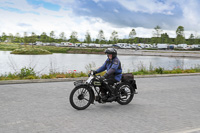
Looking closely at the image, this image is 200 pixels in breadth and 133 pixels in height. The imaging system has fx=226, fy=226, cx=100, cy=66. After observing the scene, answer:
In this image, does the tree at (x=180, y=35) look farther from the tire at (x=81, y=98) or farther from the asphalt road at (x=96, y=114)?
the tire at (x=81, y=98)

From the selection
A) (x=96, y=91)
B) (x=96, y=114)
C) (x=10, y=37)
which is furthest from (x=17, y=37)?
(x=96, y=114)

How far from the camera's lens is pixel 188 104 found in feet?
23.6

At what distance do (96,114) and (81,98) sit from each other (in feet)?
2.10

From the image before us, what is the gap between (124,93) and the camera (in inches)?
267

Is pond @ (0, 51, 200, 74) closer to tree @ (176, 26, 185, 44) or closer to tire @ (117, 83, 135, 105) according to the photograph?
tire @ (117, 83, 135, 105)

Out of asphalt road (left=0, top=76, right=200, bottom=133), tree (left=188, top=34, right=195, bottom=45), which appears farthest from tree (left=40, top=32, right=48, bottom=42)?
asphalt road (left=0, top=76, right=200, bottom=133)

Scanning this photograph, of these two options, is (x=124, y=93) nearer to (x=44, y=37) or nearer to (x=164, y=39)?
(x=164, y=39)

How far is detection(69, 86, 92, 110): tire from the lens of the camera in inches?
237

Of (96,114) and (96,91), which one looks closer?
(96,114)

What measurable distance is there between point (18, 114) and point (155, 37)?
101 meters

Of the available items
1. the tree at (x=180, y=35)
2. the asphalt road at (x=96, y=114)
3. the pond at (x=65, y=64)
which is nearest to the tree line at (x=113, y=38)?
the tree at (x=180, y=35)

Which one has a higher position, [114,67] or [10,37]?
[10,37]

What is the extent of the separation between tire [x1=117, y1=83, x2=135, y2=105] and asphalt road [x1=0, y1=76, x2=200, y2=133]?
0.62ft

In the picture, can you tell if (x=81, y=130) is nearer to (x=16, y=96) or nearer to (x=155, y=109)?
(x=155, y=109)
